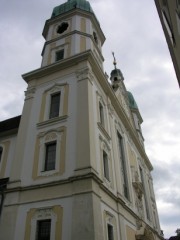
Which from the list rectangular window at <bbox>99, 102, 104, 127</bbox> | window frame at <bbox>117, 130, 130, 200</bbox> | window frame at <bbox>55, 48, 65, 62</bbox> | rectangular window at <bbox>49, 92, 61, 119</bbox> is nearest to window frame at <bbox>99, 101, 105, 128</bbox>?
rectangular window at <bbox>99, 102, 104, 127</bbox>

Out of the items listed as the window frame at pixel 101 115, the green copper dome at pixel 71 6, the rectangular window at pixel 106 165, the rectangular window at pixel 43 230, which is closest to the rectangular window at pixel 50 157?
the rectangular window at pixel 43 230

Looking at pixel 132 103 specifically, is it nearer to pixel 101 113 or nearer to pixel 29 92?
pixel 101 113

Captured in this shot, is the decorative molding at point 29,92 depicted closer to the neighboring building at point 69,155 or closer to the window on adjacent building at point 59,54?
the neighboring building at point 69,155

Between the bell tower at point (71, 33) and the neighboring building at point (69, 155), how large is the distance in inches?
3.5

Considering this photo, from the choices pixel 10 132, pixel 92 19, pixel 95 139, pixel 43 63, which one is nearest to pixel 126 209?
pixel 95 139

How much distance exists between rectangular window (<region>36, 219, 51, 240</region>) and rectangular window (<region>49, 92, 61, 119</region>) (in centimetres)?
662

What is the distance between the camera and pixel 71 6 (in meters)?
25.8

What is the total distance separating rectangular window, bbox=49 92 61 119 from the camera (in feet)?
57.7

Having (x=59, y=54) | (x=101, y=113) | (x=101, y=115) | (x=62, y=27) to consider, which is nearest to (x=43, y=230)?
(x=101, y=115)

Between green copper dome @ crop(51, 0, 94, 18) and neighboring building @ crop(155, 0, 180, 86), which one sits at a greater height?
green copper dome @ crop(51, 0, 94, 18)

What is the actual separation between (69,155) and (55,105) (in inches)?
182

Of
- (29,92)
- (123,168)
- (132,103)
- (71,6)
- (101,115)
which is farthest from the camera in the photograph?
(132,103)

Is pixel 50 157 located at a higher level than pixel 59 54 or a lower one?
lower

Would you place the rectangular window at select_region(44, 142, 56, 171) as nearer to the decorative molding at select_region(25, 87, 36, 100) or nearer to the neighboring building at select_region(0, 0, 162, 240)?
the neighboring building at select_region(0, 0, 162, 240)
